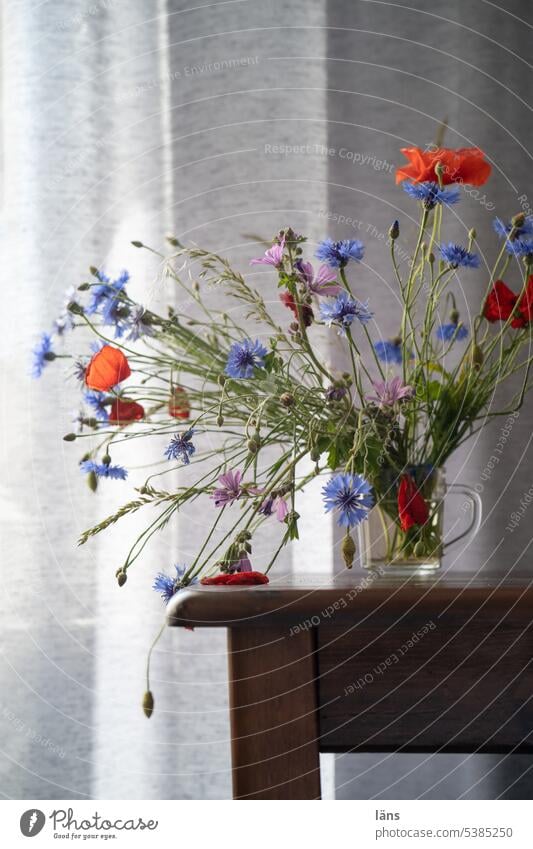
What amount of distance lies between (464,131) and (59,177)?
358 millimetres

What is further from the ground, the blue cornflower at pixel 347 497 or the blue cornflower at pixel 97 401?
the blue cornflower at pixel 97 401

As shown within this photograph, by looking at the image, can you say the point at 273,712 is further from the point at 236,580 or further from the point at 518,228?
the point at 518,228

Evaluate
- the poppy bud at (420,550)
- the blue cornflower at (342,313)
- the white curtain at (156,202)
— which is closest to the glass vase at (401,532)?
Answer: the poppy bud at (420,550)

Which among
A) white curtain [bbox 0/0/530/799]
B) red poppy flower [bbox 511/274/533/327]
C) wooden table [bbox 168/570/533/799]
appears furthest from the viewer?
white curtain [bbox 0/0/530/799]

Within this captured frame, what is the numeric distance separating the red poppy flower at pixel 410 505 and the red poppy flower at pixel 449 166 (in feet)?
0.60

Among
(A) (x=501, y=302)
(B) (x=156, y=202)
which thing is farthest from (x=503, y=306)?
(B) (x=156, y=202)

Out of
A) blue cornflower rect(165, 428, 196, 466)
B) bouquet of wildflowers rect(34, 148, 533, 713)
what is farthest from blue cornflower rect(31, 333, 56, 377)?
blue cornflower rect(165, 428, 196, 466)

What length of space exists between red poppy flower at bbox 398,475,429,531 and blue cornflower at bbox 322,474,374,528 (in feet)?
0.20

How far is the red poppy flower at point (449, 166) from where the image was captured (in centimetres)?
56

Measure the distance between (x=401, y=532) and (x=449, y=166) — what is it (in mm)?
224

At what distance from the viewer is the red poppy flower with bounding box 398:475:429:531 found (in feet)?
1.84

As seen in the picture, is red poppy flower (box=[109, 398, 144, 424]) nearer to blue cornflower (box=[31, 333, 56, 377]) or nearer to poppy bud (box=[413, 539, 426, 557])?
blue cornflower (box=[31, 333, 56, 377])

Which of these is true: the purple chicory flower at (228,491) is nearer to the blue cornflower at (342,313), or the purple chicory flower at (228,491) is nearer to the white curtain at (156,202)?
the blue cornflower at (342,313)

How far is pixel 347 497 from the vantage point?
506 mm
